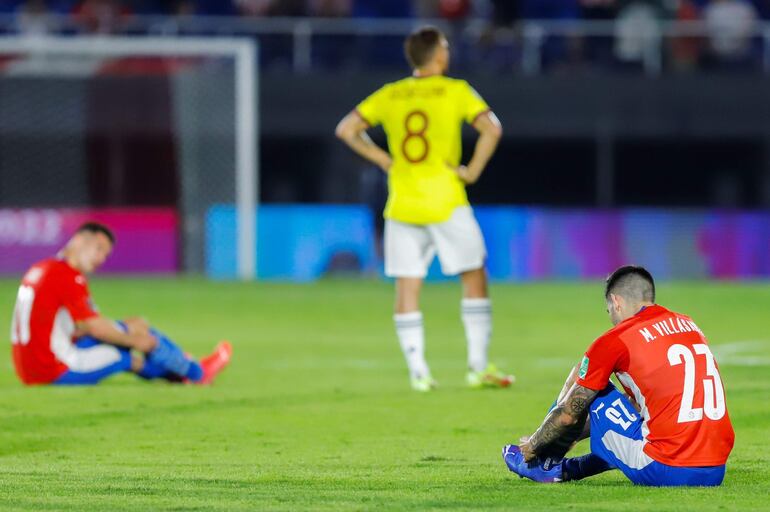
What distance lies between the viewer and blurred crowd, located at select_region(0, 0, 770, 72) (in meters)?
25.0

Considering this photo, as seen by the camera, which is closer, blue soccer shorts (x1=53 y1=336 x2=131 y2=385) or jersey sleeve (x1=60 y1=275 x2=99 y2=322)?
jersey sleeve (x1=60 y1=275 x2=99 y2=322)

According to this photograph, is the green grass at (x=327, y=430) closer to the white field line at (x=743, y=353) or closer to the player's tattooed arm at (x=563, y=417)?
the white field line at (x=743, y=353)

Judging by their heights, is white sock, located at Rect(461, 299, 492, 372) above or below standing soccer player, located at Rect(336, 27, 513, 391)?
below

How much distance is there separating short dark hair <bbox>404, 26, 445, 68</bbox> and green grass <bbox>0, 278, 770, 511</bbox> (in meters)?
2.23

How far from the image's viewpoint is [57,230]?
79.0ft

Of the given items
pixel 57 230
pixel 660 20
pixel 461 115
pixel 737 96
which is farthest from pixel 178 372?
pixel 737 96

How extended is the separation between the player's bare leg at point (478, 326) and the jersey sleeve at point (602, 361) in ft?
14.0

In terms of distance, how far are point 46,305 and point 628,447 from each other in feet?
16.7

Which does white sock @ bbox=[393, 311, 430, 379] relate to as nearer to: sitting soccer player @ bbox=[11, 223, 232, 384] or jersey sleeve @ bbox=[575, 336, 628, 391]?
sitting soccer player @ bbox=[11, 223, 232, 384]

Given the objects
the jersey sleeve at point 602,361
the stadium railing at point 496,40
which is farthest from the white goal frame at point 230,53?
the jersey sleeve at point 602,361

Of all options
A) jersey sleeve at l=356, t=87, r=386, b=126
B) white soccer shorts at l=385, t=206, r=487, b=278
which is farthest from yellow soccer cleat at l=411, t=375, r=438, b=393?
jersey sleeve at l=356, t=87, r=386, b=126

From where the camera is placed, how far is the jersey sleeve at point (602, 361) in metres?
6.29

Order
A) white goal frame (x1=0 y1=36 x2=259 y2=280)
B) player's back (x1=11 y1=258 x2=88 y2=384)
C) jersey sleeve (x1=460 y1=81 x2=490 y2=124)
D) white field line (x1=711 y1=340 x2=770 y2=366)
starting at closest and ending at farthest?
1. player's back (x1=11 y1=258 x2=88 y2=384)
2. jersey sleeve (x1=460 y1=81 x2=490 y2=124)
3. white field line (x1=711 y1=340 x2=770 y2=366)
4. white goal frame (x1=0 y1=36 x2=259 y2=280)

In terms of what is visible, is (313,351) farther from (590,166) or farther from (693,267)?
(590,166)
